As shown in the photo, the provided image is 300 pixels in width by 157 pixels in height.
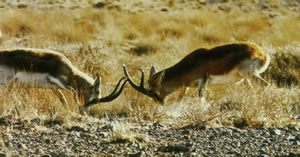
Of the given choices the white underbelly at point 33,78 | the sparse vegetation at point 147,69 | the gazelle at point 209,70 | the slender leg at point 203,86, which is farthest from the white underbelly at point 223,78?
the white underbelly at point 33,78

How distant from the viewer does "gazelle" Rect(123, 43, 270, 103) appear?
10.3 m

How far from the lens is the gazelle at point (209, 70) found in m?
10.3

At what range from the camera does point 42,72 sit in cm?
988

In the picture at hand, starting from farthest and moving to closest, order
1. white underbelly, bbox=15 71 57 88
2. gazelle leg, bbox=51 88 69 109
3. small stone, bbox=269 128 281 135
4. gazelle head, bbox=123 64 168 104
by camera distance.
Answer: gazelle head, bbox=123 64 168 104 < gazelle leg, bbox=51 88 69 109 < white underbelly, bbox=15 71 57 88 < small stone, bbox=269 128 281 135

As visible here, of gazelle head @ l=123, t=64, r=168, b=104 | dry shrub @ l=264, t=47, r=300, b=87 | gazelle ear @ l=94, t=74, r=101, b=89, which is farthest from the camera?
dry shrub @ l=264, t=47, r=300, b=87

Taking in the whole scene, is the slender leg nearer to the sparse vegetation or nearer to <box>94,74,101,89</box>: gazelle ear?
the sparse vegetation

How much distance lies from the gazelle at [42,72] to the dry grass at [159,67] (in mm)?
213

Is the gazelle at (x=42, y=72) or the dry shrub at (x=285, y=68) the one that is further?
the dry shrub at (x=285, y=68)

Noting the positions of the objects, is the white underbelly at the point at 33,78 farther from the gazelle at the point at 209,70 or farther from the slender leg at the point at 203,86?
the slender leg at the point at 203,86

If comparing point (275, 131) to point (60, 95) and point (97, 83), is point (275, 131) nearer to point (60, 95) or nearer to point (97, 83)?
point (97, 83)

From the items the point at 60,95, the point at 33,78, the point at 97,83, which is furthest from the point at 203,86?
the point at 33,78

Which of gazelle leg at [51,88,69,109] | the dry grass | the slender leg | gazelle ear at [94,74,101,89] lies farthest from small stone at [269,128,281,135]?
gazelle leg at [51,88,69,109]

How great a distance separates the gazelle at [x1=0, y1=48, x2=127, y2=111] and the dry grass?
0.70 ft

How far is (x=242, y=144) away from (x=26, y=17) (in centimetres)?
2088
